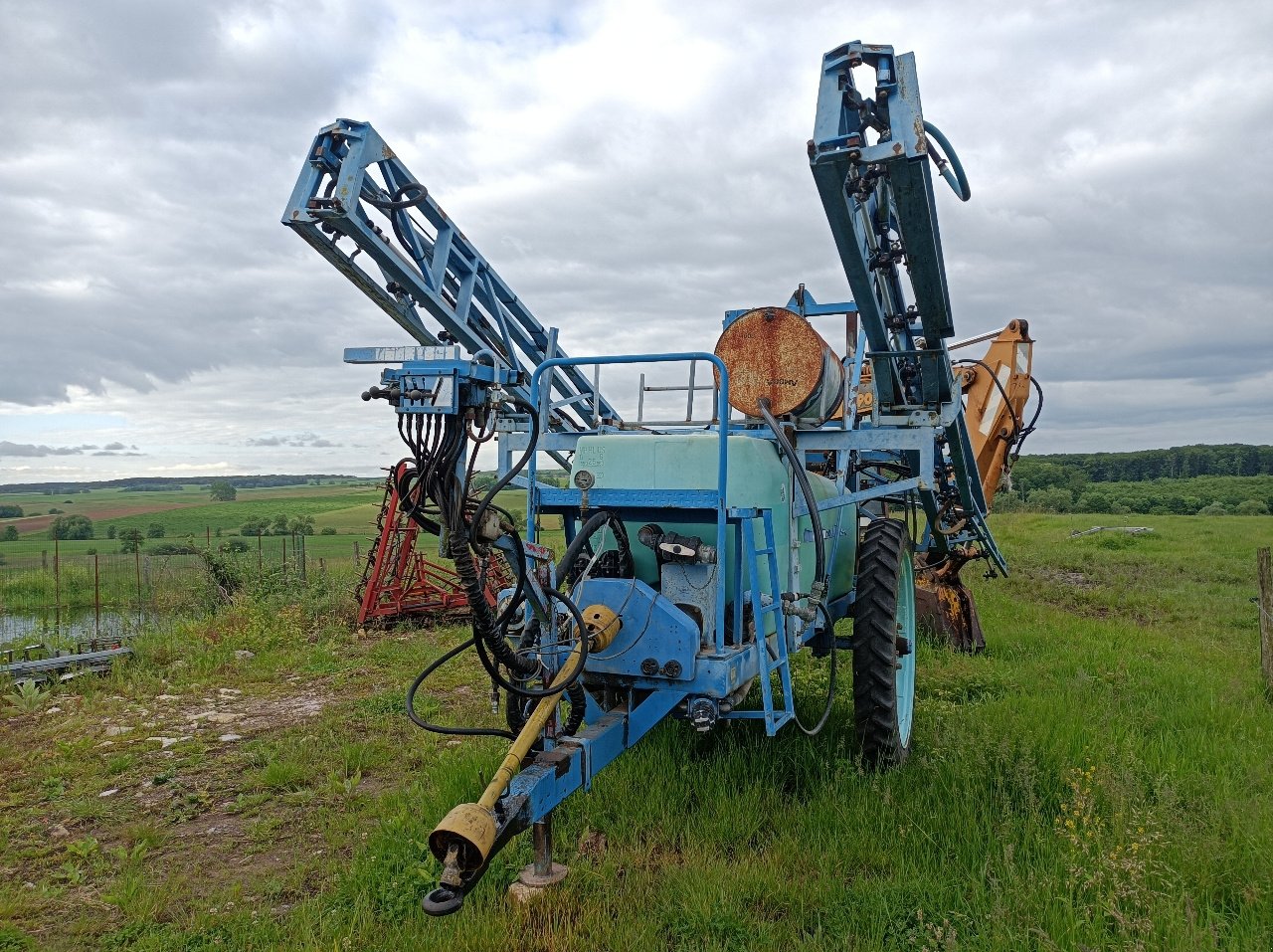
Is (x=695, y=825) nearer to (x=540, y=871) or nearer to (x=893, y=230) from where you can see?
(x=540, y=871)

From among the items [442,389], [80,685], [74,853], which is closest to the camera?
[442,389]

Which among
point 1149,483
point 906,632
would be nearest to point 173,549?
point 906,632

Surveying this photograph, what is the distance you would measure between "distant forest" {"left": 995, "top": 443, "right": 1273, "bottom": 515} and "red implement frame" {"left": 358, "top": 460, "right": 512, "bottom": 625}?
62.5ft

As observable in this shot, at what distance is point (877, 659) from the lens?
5.01 meters

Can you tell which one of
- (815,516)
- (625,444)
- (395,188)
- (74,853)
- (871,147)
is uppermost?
(395,188)

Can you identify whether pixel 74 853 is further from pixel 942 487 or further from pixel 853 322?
pixel 942 487

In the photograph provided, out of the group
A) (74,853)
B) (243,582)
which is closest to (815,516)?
(74,853)

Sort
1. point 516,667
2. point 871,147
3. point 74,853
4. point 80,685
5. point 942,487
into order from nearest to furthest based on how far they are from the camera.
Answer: point 516,667 < point 871,147 < point 74,853 < point 942,487 < point 80,685

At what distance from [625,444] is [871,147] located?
1939 mm

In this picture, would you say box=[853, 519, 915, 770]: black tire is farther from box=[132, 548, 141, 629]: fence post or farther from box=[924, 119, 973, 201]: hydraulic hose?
box=[132, 548, 141, 629]: fence post

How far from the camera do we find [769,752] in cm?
541

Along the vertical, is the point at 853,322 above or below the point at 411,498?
above

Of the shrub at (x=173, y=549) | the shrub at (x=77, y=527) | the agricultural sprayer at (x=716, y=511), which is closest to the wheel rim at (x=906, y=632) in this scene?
the agricultural sprayer at (x=716, y=511)

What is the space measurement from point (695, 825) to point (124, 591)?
416 inches
